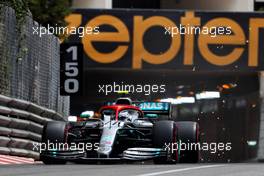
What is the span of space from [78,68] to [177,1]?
61.8ft

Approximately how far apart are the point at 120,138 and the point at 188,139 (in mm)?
1550

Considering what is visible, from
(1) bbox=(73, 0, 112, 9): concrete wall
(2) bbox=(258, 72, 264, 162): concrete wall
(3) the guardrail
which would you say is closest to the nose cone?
(3) the guardrail

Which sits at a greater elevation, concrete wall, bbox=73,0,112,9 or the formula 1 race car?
concrete wall, bbox=73,0,112,9

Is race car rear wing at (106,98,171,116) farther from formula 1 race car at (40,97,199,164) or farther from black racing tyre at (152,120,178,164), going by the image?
black racing tyre at (152,120,178,164)

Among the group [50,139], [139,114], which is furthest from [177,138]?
[50,139]

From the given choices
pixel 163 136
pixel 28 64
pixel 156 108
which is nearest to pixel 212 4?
pixel 28 64

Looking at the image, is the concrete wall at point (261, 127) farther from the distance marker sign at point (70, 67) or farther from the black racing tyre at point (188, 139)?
the black racing tyre at point (188, 139)

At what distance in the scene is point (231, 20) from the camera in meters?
28.4

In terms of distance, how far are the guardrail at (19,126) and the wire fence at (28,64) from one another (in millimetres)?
205

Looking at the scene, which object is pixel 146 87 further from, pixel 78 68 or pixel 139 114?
pixel 139 114

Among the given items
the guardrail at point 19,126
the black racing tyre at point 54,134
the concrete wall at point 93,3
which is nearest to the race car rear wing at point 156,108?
the guardrail at point 19,126

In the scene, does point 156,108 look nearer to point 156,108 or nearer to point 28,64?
point 156,108

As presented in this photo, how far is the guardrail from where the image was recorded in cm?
1661

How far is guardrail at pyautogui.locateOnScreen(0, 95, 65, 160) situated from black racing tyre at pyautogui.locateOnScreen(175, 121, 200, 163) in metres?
2.99
